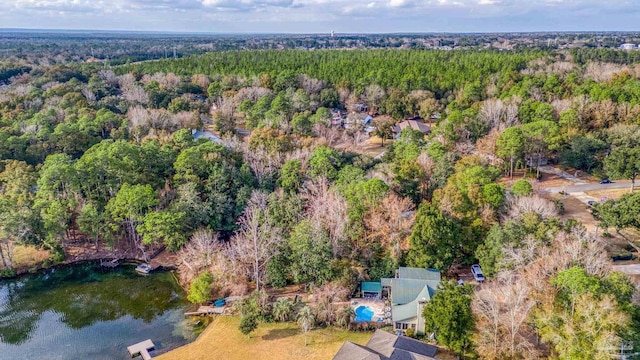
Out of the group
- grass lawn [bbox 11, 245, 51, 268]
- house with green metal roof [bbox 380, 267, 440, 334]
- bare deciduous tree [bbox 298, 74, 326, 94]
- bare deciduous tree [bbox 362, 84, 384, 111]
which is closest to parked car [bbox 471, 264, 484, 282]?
house with green metal roof [bbox 380, 267, 440, 334]

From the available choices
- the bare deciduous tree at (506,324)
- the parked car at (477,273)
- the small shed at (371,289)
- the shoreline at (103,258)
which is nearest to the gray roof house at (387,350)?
the bare deciduous tree at (506,324)

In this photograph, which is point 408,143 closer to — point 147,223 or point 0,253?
point 147,223

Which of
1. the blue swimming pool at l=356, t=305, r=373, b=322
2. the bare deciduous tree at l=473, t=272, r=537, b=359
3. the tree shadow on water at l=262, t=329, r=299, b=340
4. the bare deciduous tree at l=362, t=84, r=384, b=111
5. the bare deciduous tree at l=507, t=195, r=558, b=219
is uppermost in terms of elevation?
the bare deciduous tree at l=362, t=84, r=384, b=111

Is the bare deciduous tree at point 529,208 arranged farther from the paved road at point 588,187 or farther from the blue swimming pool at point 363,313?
the paved road at point 588,187

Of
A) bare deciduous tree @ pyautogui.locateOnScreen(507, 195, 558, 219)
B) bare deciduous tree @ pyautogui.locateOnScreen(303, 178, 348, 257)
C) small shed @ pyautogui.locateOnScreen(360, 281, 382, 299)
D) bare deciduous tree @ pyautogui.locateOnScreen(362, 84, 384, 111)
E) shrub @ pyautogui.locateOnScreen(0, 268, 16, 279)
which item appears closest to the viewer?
small shed @ pyautogui.locateOnScreen(360, 281, 382, 299)

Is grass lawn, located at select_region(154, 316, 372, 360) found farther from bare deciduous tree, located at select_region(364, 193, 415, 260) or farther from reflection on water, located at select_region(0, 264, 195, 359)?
bare deciduous tree, located at select_region(364, 193, 415, 260)

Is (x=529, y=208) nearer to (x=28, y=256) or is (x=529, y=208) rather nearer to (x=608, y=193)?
(x=608, y=193)
